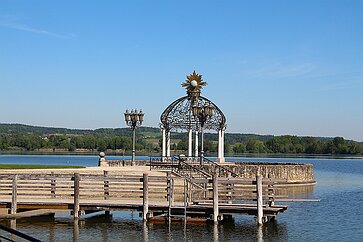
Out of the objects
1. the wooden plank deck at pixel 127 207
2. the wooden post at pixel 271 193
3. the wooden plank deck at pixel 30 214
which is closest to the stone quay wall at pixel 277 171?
the wooden post at pixel 271 193

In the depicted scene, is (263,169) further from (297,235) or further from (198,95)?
(297,235)

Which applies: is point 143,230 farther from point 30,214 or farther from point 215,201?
point 30,214

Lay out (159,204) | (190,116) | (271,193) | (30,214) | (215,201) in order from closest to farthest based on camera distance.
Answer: (215,201) < (30,214) < (159,204) < (271,193) < (190,116)

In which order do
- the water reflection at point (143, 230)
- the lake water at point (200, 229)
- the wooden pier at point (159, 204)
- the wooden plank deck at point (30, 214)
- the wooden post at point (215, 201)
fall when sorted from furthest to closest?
the wooden plank deck at point (30, 214), the wooden pier at point (159, 204), the wooden post at point (215, 201), the lake water at point (200, 229), the water reflection at point (143, 230)

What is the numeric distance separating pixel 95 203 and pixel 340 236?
9764 mm

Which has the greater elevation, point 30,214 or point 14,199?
point 14,199

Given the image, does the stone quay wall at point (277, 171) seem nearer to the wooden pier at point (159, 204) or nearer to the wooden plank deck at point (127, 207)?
the wooden pier at point (159, 204)

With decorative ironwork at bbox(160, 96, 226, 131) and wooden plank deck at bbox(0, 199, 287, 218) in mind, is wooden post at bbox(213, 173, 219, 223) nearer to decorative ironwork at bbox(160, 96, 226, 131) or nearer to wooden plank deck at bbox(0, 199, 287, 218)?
wooden plank deck at bbox(0, 199, 287, 218)

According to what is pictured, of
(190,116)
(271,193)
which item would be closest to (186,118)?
(190,116)

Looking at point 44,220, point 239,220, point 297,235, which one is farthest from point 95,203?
point 297,235

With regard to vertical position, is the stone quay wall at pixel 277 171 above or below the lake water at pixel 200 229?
above

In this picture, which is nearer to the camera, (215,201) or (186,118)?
(215,201)

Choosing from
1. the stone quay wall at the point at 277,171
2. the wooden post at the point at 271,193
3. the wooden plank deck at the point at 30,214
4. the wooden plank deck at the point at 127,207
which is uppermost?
the stone quay wall at the point at 277,171

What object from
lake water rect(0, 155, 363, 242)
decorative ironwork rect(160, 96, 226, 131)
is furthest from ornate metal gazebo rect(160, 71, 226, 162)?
lake water rect(0, 155, 363, 242)
